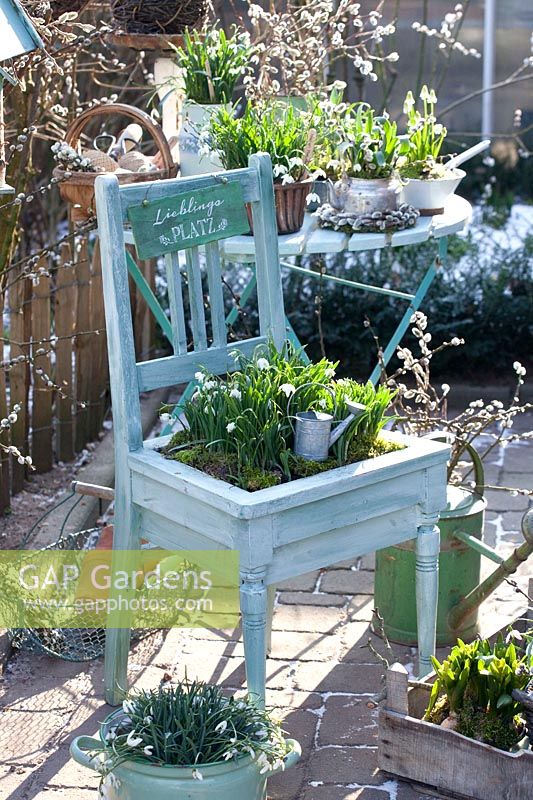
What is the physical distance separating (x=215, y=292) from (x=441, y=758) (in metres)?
1.32

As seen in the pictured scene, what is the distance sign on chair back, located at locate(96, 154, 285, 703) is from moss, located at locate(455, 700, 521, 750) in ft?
2.81

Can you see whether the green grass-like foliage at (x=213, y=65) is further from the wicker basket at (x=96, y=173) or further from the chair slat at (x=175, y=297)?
the chair slat at (x=175, y=297)

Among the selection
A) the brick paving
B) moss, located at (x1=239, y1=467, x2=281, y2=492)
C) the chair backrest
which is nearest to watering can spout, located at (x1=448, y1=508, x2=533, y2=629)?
the brick paving

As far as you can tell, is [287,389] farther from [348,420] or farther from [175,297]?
[175,297]

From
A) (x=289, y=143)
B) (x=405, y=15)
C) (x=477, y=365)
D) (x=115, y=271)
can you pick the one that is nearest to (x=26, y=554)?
(x=115, y=271)

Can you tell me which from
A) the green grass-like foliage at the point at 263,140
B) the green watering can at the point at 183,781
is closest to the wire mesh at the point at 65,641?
the green watering can at the point at 183,781

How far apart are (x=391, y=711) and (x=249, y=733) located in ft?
1.41

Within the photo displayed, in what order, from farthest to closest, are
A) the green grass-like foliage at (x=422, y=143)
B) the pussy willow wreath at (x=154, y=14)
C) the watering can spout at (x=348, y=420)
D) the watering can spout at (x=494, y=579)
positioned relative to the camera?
the pussy willow wreath at (x=154, y=14), the green grass-like foliage at (x=422, y=143), the watering can spout at (x=494, y=579), the watering can spout at (x=348, y=420)

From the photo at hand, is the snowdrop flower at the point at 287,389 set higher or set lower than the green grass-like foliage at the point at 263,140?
lower

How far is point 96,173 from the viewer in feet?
12.3

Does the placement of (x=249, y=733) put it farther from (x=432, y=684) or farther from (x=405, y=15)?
(x=405, y=15)

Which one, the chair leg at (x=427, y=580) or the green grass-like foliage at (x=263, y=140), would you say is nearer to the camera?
the chair leg at (x=427, y=580)

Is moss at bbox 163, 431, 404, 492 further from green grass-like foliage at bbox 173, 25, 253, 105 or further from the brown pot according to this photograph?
green grass-like foliage at bbox 173, 25, 253, 105

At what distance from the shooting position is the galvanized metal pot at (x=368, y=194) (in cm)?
359
